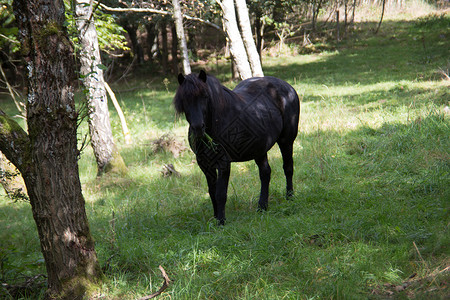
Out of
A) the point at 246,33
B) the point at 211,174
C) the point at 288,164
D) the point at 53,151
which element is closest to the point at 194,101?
the point at 211,174

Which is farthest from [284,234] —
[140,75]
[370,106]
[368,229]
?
[140,75]

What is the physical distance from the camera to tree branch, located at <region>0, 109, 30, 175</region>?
3039mm

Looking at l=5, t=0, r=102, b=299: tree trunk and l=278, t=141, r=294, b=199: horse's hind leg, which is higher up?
l=5, t=0, r=102, b=299: tree trunk

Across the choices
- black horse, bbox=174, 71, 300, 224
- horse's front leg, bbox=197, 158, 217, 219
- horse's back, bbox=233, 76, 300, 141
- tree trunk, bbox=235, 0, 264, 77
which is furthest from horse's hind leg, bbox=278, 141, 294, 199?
tree trunk, bbox=235, 0, 264, 77

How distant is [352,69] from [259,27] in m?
5.71

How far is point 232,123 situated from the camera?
4.48 meters

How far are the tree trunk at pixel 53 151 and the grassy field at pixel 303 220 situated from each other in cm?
39

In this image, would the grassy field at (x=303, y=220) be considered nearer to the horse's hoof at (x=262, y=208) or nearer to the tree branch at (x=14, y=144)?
the horse's hoof at (x=262, y=208)

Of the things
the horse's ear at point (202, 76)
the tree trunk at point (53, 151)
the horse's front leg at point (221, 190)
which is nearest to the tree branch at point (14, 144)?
the tree trunk at point (53, 151)

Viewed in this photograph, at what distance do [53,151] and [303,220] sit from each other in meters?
2.79

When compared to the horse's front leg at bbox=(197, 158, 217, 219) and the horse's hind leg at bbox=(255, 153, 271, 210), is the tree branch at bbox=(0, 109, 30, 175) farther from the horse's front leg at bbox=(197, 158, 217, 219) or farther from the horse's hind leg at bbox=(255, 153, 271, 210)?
the horse's hind leg at bbox=(255, 153, 271, 210)

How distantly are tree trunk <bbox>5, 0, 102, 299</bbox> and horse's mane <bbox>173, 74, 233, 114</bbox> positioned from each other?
1.29 meters

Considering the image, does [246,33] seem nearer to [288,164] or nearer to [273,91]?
[273,91]

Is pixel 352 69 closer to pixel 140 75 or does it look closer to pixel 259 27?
pixel 259 27
